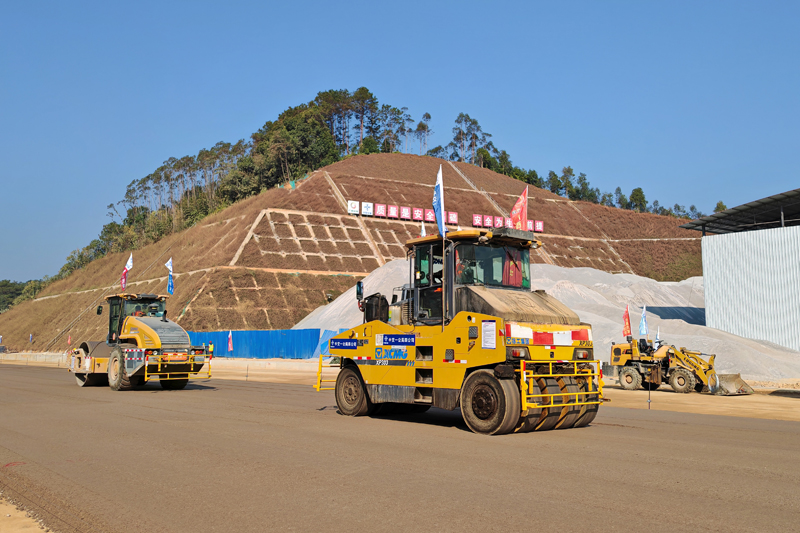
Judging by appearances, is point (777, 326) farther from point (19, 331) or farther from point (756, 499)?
point (19, 331)

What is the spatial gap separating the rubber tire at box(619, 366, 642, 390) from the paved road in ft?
36.3

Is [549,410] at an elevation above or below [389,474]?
above

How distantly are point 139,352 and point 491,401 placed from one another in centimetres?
1382

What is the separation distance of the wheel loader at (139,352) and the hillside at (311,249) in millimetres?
34376

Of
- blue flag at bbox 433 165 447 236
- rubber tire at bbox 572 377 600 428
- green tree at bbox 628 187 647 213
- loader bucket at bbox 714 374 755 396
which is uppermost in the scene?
green tree at bbox 628 187 647 213

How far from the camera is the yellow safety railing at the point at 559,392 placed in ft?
32.9

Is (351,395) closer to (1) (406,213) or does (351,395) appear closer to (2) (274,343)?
(2) (274,343)

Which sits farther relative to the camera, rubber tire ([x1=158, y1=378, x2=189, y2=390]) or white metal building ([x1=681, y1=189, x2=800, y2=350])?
white metal building ([x1=681, y1=189, x2=800, y2=350])

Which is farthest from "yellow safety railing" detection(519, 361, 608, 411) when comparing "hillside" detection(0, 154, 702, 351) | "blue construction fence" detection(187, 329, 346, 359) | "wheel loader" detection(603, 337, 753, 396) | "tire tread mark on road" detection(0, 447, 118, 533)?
"hillside" detection(0, 154, 702, 351)

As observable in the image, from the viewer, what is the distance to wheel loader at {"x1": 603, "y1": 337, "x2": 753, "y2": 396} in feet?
71.0

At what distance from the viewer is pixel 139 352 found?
1975 centimetres

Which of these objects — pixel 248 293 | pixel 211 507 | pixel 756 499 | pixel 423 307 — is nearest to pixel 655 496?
pixel 756 499

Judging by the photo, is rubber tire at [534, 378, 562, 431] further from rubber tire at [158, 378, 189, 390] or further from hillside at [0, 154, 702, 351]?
hillside at [0, 154, 702, 351]

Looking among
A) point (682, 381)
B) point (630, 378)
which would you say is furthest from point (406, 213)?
point (682, 381)
